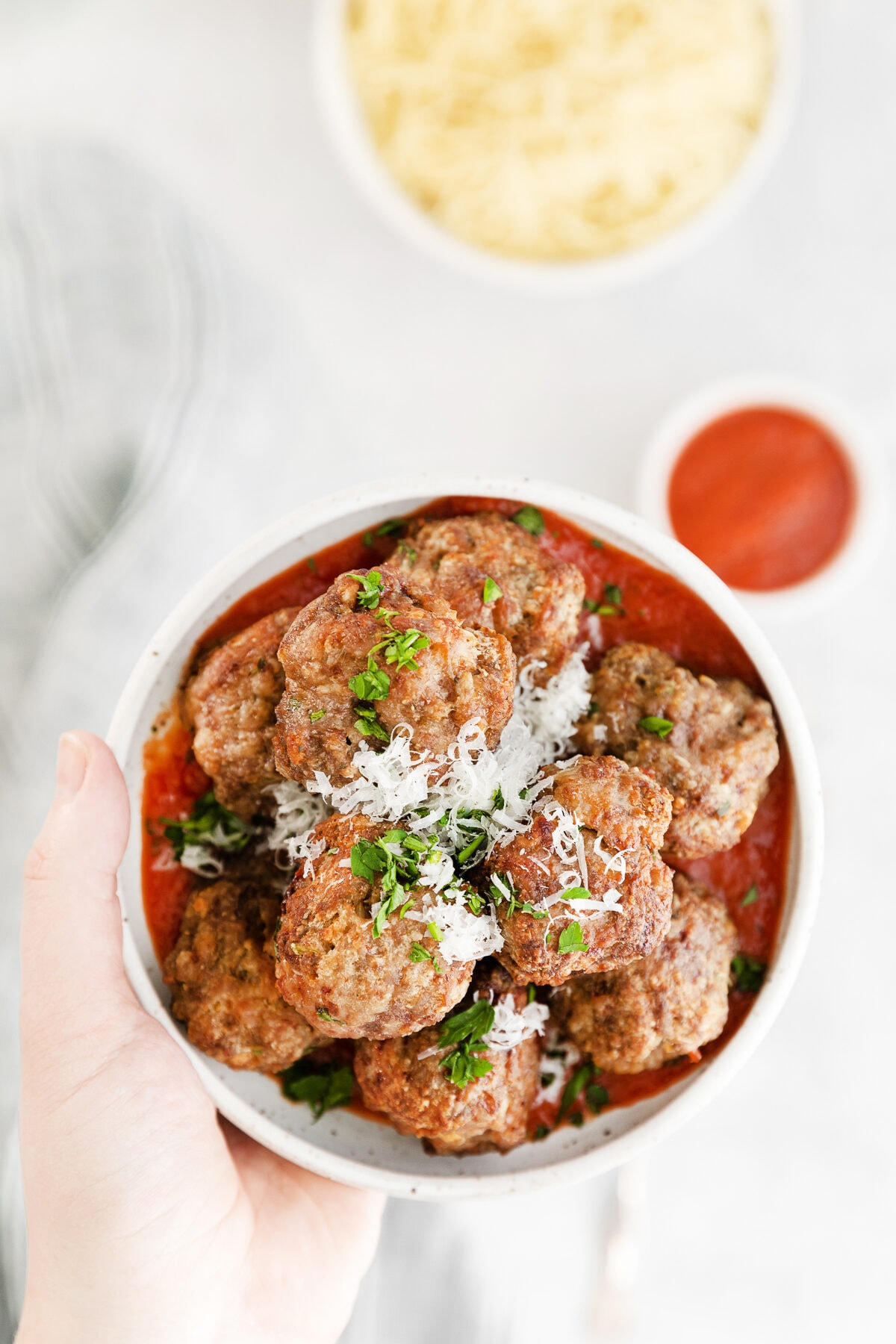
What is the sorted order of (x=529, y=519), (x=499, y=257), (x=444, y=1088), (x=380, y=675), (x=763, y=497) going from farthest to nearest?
(x=499, y=257)
(x=763, y=497)
(x=529, y=519)
(x=444, y=1088)
(x=380, y=675)

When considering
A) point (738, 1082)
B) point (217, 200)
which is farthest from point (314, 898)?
point (217, 200)

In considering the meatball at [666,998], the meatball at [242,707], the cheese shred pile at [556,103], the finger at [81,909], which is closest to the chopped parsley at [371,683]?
the meatball at [242,707]

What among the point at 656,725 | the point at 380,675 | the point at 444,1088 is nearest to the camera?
the point at 380,675

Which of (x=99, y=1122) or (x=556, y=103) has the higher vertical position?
(x=556, y=103)

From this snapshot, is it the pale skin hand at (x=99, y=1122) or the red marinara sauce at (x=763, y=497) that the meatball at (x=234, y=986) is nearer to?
the pale skin hand at (x=99, y=1122)

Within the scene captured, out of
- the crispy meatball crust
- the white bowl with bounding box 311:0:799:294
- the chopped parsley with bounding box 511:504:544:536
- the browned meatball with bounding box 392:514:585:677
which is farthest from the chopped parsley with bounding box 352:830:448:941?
the white bowl with bounding box 311:0:799:294

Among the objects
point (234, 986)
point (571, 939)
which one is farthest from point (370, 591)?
point (234, 986)

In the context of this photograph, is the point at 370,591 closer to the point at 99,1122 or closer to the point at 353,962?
the point at 353,962

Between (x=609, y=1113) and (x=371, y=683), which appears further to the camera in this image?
(x=609, y=1113)
